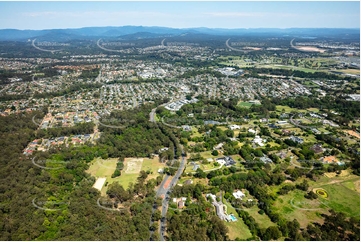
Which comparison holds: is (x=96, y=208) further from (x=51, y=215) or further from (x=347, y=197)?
(x=347, y=197)

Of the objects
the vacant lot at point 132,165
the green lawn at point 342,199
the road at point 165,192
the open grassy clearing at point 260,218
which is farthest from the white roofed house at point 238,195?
the vacant lot at point 132,165

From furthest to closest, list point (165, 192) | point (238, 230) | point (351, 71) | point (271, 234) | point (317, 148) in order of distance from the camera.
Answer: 1. point (351, 71)
2. point (317, 148)
3. point (165, 192)
4. point (238, 230)
5. point (271, 234)

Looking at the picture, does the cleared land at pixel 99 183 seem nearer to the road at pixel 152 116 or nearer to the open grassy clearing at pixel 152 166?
the open grassy clearing at pixel 152 166

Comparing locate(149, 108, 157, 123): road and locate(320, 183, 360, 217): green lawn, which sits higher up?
locate(149, 108, 157, 123): road

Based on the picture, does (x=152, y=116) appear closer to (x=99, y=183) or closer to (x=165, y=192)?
(x=99, y=183)

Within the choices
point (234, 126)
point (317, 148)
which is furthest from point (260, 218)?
point (234, 126)

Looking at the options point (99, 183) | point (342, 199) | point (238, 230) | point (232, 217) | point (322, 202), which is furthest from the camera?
point (99, 183)

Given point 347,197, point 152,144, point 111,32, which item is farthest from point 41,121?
point 111,32

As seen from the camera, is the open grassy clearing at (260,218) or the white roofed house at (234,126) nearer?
the open grassy clearing at (260,218)

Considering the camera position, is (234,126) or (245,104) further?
(245,104)

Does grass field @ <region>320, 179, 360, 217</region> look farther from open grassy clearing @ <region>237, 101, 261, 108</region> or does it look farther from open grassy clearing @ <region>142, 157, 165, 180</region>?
open grassy clearing @ <region>237, 101, 261, 108</region>

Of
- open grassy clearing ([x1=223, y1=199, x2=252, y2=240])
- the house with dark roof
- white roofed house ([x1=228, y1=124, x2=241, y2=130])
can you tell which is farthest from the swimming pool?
white roofed house ([x1=228, y1=124, x2=241, y2=130])
